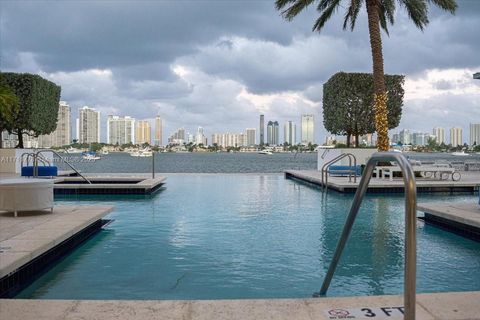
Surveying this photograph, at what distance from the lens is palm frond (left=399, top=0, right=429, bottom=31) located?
19.4m

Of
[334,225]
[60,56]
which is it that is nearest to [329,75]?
[60,56]

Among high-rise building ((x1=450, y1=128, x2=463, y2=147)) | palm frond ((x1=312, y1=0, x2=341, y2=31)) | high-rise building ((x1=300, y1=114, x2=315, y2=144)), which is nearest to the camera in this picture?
palm frond ((x1=312, y1=0, x2=341, y2=31))

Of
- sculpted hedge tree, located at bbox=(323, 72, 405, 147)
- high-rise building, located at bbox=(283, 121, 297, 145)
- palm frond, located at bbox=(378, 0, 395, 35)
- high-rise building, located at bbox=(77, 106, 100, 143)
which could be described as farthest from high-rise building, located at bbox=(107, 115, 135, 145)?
palm frond, located at bbox=(378, 0, 395, 35)

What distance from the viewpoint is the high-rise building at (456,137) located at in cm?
17524

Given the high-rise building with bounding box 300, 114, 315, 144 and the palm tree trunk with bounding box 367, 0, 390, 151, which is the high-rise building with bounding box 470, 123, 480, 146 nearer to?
the high-rise building with bounding box 300, 114, 315, 144

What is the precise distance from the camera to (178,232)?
8.78m

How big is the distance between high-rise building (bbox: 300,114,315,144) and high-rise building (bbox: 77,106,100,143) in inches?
2743

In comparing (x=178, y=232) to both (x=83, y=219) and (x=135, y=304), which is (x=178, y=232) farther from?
(x=135, y=304)

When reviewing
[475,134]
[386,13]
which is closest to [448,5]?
[386,13]

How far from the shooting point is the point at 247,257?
6793 mm

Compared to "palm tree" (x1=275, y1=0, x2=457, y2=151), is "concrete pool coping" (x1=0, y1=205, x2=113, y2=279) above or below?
below

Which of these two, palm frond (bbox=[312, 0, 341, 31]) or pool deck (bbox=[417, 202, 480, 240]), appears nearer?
pool deck (bbox=[417, 202, 480, 240])

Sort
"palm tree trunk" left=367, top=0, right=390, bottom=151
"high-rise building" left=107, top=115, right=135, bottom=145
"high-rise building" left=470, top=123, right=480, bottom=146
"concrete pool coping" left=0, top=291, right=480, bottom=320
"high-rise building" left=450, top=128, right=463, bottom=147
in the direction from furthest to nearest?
"high-rise building" left=107, top=115, right=135, bottom=145, "high-rise building" left=450, top=128, right=463, bottom=147, "high-rise building" left=470, top=123, right=480, bottom=146, "palm tree trunk" left=367, top=0, right=390, bottom=151, "concrete pool coping" left=0, top=291, right=480, bottom=320

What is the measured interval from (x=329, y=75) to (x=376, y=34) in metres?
13.4
